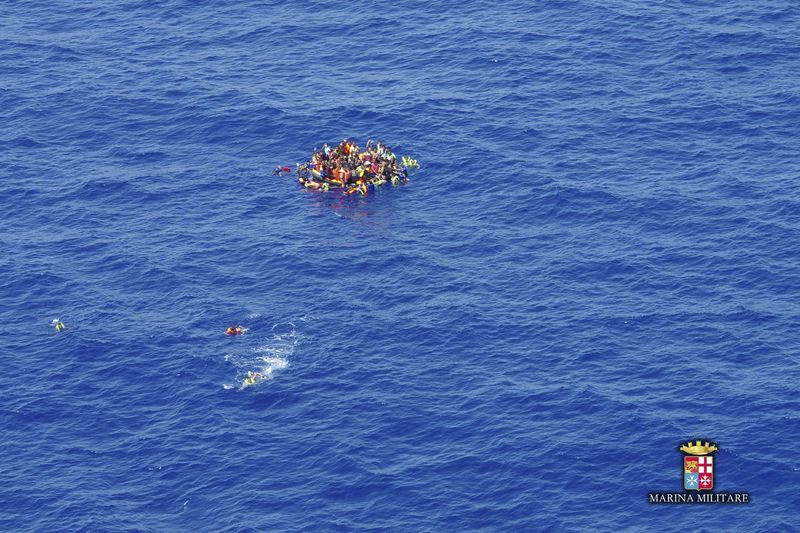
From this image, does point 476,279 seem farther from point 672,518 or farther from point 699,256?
point 672,518

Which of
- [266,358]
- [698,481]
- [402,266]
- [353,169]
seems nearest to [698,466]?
[698,481]

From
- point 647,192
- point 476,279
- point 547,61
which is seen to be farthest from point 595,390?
point 547,61

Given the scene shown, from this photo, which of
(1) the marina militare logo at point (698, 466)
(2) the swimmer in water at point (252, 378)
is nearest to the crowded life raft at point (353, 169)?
(2) the swimmer in water at point (252, 378)

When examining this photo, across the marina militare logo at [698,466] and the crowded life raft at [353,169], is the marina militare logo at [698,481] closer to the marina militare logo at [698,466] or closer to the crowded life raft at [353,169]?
the marina militare logo at [698,466]

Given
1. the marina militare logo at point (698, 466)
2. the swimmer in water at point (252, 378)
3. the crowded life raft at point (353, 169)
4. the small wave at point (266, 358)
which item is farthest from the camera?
the crowded life raft at point (353, 169)

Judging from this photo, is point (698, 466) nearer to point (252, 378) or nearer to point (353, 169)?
point (252, 378)

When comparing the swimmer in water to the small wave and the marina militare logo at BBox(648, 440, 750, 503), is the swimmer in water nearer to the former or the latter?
the small wave

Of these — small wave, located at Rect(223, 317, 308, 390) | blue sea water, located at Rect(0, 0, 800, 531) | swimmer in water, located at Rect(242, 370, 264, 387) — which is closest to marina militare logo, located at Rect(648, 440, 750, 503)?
blue sea water, located at Rect(0, 0, 800, 531)
